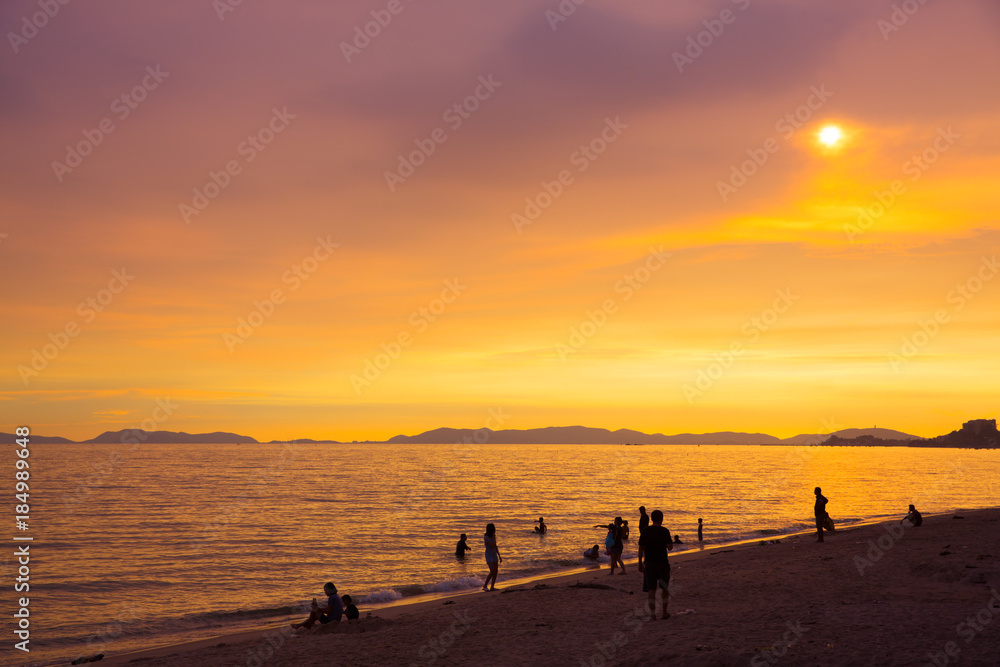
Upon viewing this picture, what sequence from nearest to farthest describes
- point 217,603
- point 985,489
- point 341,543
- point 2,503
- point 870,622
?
point 870,622, point 217,603, point 341,543, point 2,503, point 985,489

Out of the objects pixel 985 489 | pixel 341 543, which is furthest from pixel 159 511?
pixel 985 489

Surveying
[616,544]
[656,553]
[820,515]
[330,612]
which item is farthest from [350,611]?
[820,515]

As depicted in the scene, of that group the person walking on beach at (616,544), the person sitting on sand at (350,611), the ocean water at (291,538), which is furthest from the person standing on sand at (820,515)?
the person sitting on sand at (350,611)

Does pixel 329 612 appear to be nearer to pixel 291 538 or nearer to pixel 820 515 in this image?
pixel 820 515

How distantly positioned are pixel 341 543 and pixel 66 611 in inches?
673

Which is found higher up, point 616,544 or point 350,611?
point 616,544

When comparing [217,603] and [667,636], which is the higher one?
[667,636]

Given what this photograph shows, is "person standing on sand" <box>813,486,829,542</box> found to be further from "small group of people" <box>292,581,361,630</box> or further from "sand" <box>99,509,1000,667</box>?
"small group of people" <box>292,581,361,630</box>

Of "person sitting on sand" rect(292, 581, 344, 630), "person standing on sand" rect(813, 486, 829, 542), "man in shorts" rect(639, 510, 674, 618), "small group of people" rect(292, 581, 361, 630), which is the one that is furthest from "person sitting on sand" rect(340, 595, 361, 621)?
"person standing on sand" rect(813, 486, 829, 542)

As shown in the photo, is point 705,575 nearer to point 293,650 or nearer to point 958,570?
point 958,570

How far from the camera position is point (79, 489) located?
80.5m

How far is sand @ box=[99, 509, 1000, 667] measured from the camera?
1124 cm

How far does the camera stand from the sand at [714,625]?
36.9ft

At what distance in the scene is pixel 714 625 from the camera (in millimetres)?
13484
